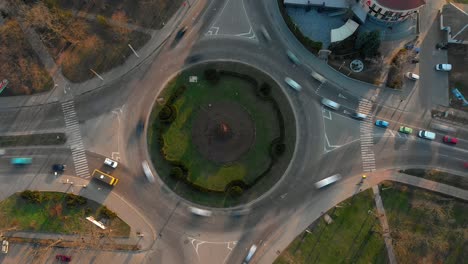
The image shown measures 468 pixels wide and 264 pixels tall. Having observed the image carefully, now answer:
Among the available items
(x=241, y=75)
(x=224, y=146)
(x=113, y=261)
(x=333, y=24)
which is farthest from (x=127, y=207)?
(x=333, y=24)

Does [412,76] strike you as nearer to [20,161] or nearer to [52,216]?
[52,216]

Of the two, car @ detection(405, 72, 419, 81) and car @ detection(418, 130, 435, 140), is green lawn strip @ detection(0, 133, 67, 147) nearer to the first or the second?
car @ detection(405, 72, 419, 81)

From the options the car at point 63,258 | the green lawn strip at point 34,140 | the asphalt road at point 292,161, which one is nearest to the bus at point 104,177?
the asphalt road at point 292,161

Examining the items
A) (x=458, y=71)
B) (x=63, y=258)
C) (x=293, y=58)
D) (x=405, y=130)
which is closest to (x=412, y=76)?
(x=458, y=71)

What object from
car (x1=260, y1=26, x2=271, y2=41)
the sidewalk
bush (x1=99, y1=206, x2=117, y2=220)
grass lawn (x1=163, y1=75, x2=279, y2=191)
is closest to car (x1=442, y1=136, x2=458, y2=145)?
grass lawn (x1=163, y1=75, x2=279, y2=191)

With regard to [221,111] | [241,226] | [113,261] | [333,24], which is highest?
[333,24]

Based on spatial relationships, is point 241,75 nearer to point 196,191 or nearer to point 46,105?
point 196,191
